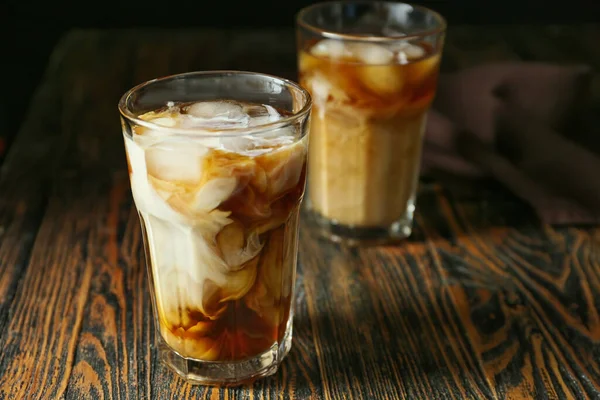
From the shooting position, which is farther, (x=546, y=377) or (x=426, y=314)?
(x=426, y=314)

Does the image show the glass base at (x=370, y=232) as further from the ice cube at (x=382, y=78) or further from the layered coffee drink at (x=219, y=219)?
the layered coffee drink at (x=219, y=219)

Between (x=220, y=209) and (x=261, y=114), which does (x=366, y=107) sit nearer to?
(x=261, y=114)

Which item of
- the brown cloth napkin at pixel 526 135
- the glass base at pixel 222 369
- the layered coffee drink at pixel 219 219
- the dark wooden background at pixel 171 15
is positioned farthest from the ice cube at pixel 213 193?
the dark wooden background at pixel 171 15

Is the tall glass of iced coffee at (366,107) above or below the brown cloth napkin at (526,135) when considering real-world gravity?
above

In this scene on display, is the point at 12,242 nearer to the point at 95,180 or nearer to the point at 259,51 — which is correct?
the point at 95,180

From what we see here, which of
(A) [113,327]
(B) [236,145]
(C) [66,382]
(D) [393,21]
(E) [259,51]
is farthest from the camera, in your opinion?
(E) [259,51]

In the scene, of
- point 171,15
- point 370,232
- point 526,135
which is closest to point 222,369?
point 370,232

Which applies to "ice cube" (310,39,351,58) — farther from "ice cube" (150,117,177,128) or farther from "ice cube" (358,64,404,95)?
"ice cube" (150,117,177,128)

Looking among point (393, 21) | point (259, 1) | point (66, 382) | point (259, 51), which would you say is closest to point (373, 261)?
point (393, 21)
